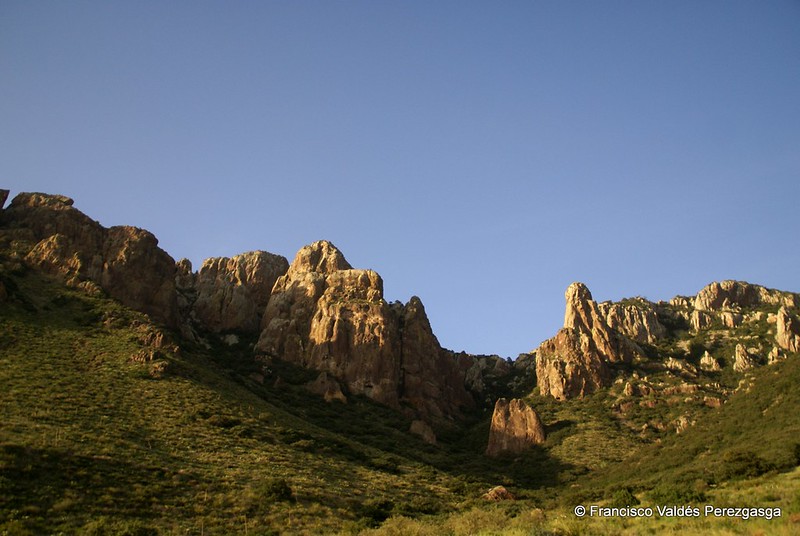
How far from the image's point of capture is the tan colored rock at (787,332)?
10225 cm

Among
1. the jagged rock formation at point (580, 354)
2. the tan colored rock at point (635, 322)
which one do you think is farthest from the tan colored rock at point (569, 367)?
the tan colored rock at point (635, 322)

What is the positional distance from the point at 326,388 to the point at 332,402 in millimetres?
4050

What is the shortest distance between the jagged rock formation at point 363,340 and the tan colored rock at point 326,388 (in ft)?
20.1

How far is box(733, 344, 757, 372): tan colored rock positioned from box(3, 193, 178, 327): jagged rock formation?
10271cm

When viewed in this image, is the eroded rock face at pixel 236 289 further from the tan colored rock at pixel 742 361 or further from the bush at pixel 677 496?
the tan colored rock at pixel 742 361

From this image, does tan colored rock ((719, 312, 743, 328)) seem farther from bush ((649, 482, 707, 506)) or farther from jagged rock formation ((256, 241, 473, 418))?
bush ((649, 482, 707, 506))

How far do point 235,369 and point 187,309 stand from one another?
29142 mm

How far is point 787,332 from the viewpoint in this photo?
342 ft

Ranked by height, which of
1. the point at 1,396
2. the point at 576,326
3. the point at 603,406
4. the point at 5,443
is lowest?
the point at 5,443

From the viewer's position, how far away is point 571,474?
7006cm

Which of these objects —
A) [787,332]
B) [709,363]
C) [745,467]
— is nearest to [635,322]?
[709,363]

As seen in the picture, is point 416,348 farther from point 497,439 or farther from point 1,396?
point 1,396

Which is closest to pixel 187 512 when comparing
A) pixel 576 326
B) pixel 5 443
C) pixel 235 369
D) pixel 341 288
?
pixel 5 443

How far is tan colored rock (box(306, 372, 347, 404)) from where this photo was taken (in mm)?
92562
